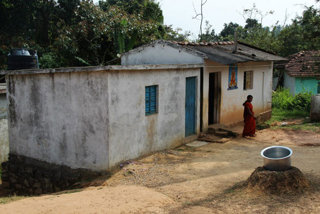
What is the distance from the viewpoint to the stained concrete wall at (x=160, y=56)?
12023 millimetres

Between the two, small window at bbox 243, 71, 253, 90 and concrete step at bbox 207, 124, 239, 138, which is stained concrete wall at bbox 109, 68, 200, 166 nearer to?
concrete step at bbox 207, 124, 239, 138

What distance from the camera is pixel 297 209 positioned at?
5.13 m

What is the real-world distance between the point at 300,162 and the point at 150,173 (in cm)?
394

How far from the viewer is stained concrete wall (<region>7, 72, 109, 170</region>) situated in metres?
8.05

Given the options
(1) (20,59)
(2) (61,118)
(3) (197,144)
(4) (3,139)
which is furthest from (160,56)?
(4) (3,139)

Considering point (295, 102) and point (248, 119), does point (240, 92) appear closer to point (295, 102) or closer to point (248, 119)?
point (248, 119)

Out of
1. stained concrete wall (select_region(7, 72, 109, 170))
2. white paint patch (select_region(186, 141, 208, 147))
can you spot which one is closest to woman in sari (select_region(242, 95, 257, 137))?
white paint patch (select_region(186, 141, 208, 147))

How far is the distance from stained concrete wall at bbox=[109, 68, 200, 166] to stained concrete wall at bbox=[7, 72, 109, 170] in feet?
1.08

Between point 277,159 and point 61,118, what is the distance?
5.86 meters

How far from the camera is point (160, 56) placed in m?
12.9

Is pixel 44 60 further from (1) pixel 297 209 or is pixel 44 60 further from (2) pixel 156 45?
(1) pixel 297 209

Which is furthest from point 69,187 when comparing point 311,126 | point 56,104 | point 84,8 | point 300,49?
point 300,49

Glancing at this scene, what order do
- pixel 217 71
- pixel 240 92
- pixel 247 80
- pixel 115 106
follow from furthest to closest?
pixel 247 80
pixel 240 92
pixel 217 71
pixel 115 106

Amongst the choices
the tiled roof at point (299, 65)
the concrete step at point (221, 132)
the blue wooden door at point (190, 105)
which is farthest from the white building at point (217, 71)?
the tiled roof at point (299, 65)
